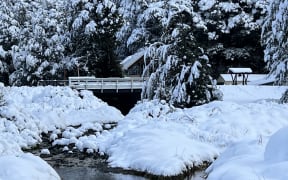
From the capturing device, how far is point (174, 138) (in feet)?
40.4

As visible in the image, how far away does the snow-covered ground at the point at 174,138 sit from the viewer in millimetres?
6805

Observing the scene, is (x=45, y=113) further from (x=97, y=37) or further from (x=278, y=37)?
(x=97, y=37)

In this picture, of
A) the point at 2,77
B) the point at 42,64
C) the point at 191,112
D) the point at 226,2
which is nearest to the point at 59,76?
the point at 42,64

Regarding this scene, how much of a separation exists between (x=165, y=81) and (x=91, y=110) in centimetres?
379

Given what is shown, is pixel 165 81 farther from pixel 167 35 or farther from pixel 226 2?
pixel 226 2

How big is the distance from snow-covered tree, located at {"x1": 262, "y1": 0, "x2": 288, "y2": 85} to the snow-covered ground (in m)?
5.00

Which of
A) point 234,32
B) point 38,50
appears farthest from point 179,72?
point 234,32

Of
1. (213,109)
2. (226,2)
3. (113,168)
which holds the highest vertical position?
(226,2)

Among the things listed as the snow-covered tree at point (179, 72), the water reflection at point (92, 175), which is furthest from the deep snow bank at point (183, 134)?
the snow-covered tree at point (179, 72)

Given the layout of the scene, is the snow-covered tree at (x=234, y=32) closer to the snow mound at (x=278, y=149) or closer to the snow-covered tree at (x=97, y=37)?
A: the snow-covered tree at (x=97, y=37)

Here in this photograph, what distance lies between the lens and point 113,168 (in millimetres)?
11430

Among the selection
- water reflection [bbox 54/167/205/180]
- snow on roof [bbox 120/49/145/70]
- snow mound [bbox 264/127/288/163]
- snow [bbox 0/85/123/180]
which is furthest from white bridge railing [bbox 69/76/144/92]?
snow mound [bbox 264/127/288/163]

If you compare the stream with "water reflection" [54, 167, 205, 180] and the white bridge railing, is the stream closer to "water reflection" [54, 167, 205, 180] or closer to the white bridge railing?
"water reflection" [54, 167, 205, 180]

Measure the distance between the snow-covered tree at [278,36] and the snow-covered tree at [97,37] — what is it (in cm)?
2037
